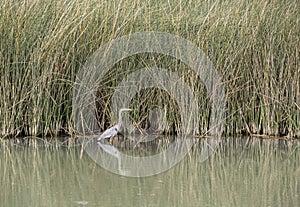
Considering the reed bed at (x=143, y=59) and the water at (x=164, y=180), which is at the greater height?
the reed bed at (x=143, y=59)

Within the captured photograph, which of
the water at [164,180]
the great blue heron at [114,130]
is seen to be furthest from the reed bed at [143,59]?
the water at [164,180]

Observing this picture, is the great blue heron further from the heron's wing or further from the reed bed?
the reed bed

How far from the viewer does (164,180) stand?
4.57 meters

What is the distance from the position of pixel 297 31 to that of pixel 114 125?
1871 millimetres

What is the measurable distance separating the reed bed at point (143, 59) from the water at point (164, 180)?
450 millimetres

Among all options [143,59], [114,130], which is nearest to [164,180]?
[114,130]

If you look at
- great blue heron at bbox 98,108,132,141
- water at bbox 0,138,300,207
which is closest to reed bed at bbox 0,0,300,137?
great blue heron at bbox 98,108,132,141

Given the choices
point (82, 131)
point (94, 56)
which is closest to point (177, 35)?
point (94, 56)

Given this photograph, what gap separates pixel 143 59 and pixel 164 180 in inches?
80.1

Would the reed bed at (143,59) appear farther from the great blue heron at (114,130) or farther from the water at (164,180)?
the water at (164,180)

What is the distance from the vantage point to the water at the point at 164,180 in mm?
4016

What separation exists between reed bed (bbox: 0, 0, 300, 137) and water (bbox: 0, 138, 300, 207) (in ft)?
1.48

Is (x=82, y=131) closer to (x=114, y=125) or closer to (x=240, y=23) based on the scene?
(x=114, y=125)

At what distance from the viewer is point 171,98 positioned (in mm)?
6203
